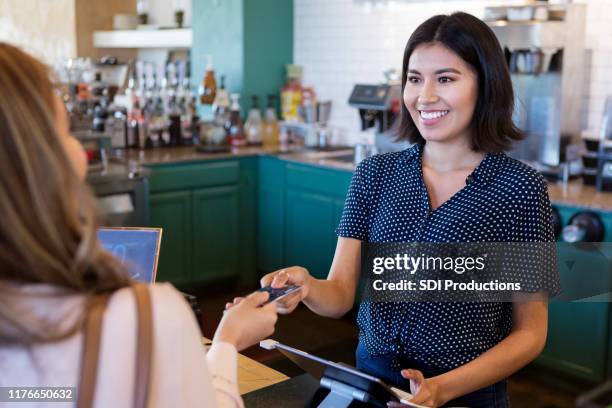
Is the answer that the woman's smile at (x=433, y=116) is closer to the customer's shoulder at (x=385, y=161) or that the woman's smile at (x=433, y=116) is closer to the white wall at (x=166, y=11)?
the customer's shoulder at (x=385, y=161)

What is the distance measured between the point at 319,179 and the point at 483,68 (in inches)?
115

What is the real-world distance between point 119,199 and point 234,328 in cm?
328

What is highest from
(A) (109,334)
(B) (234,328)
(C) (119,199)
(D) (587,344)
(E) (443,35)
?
(E) (443,35)

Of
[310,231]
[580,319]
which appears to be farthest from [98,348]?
[310,231]

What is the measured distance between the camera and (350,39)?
18.1ft

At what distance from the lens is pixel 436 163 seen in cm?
203

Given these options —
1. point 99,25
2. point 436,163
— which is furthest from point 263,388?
point 99,25

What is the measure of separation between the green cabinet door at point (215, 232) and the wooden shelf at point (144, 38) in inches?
75.9

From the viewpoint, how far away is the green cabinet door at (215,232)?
510 centimetres

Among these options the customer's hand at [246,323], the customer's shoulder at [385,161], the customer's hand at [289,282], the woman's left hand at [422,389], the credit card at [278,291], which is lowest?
the woman's left hand at [422,389]

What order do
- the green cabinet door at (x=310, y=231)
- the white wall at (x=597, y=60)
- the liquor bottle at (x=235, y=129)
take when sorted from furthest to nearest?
the liquor bottle at (x=235, y=129) → the green cabinet door at (x=310, y=231) → the white wall at (x=597, y=60)

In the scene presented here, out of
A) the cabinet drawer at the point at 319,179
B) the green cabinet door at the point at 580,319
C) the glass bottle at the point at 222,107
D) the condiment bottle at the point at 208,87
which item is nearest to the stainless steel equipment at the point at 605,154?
the green cabinet door at the point at 580,319

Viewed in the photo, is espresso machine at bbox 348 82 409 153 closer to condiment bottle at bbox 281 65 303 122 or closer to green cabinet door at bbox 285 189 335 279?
green cabinet door at bbox 285 189 335 279

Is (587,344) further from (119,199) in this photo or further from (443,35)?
(119,199)
